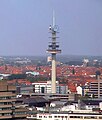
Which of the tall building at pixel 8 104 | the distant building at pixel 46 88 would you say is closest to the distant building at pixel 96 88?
the distant building at pixel 46 88

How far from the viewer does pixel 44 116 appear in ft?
162

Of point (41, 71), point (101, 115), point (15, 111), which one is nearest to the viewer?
point (15, 111)

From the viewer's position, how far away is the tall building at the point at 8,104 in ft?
139

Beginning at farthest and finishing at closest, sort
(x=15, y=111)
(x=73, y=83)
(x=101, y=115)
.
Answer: (x=73, y=83), (x=101, y=115), (x=15, y=111)

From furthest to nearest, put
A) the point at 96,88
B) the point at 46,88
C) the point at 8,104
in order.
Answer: the point at 46,88, the point at 96,88, the point at 8,104

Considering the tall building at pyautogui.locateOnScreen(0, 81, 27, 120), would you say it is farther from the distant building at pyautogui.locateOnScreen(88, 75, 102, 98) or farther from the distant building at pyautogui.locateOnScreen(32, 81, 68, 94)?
the distant building at pyautogui.locateOnScreen(32, 81, 68, 94)

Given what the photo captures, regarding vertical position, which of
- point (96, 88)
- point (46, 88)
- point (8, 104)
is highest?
point (46, 88)

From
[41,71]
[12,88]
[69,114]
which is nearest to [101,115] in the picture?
[69,114]

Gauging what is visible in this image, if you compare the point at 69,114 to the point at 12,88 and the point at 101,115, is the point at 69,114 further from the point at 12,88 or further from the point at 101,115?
the point at 12,88

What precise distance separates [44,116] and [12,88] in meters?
5.91

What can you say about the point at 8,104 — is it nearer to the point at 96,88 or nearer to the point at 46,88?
the point at 96,88

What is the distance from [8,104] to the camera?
4281cm

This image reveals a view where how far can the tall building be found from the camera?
4247cm

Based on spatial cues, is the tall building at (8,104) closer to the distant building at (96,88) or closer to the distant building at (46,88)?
the distant building at (96,88)
